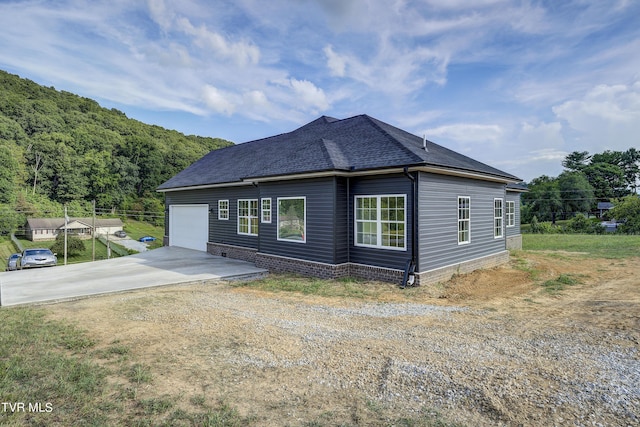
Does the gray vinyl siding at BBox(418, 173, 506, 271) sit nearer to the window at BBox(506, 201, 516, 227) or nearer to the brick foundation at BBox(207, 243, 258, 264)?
the window at BBox(506, 201, 516, 227)

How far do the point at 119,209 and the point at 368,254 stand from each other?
187 feet

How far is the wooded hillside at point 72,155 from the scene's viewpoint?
140 ft

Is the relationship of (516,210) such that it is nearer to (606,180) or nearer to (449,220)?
(449,220)

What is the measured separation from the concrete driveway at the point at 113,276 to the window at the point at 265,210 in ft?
5.55

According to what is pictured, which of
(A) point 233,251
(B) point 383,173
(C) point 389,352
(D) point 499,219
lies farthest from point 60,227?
(C) point 389,352

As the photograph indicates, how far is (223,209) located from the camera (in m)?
14.3

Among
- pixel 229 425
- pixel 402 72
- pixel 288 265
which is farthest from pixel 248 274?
pixel 402 72

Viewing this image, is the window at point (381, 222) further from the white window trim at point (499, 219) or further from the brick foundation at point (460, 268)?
the white window trim at point (499, 219)

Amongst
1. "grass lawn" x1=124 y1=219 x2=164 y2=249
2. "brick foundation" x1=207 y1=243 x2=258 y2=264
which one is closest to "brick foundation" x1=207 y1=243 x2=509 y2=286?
"brick foundation" x1=207 y1=243 x2=258 y2=264

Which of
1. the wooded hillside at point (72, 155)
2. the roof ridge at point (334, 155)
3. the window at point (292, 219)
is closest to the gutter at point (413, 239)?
the roof ridge at point (334, 155)

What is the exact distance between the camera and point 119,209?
54.1 metres

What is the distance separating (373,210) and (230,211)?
284 inches

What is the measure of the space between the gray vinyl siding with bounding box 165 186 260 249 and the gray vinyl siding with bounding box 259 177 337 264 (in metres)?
2.20

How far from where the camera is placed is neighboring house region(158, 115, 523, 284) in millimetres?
8523
